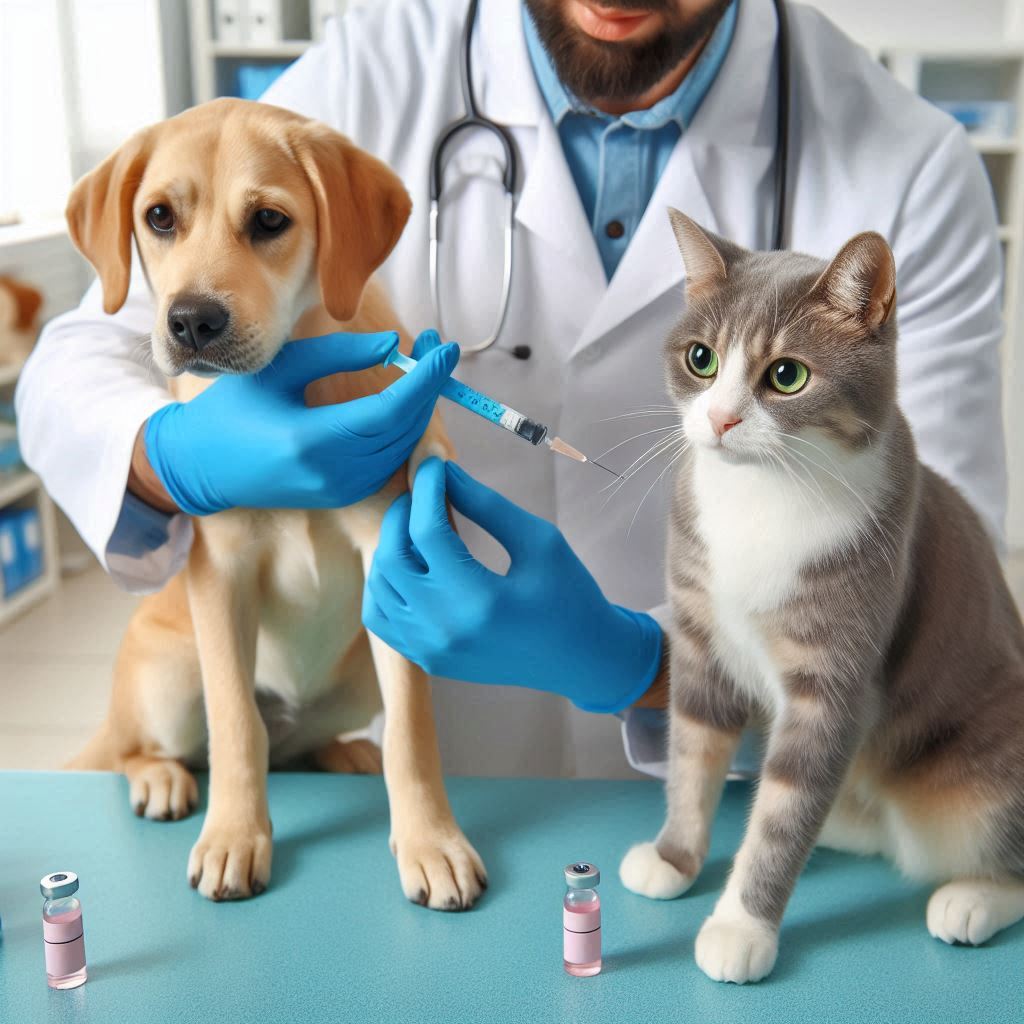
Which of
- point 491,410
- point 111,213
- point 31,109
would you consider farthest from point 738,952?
point 31,109

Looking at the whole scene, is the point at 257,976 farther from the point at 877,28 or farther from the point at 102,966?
the point at 877,28

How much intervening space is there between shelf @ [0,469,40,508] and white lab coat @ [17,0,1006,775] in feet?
8.25

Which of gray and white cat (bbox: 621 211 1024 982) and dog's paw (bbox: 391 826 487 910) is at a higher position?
gray and white cat (bbox: 621 211 1024 982)

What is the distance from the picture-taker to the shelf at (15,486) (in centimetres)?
353

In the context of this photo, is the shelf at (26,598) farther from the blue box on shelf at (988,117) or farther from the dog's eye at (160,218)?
the blue box on shelf at (988,117)

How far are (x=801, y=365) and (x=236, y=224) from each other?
0.46 meters

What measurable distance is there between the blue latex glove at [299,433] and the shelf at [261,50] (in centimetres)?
333

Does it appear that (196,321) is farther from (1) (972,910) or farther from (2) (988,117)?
(2) (988,117)

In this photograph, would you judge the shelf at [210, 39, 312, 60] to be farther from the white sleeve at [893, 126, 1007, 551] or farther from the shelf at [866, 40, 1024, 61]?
the white sleeve at [893, 126, 1007, 551]

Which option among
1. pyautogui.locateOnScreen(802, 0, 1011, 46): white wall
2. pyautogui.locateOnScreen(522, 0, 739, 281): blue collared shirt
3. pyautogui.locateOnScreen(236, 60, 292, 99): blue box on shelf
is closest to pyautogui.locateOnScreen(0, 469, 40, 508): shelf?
pyautogui.locateOnScreen(236, 60, 292, 99): blue box on shelf

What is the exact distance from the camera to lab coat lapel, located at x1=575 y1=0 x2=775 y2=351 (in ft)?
3.96

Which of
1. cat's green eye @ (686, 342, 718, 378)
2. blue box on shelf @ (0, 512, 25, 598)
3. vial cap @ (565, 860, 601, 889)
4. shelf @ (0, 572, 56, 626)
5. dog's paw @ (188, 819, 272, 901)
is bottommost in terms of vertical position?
shelf @ (0, 572, 56, 626)

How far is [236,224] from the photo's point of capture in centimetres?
88

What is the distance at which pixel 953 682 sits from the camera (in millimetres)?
866
